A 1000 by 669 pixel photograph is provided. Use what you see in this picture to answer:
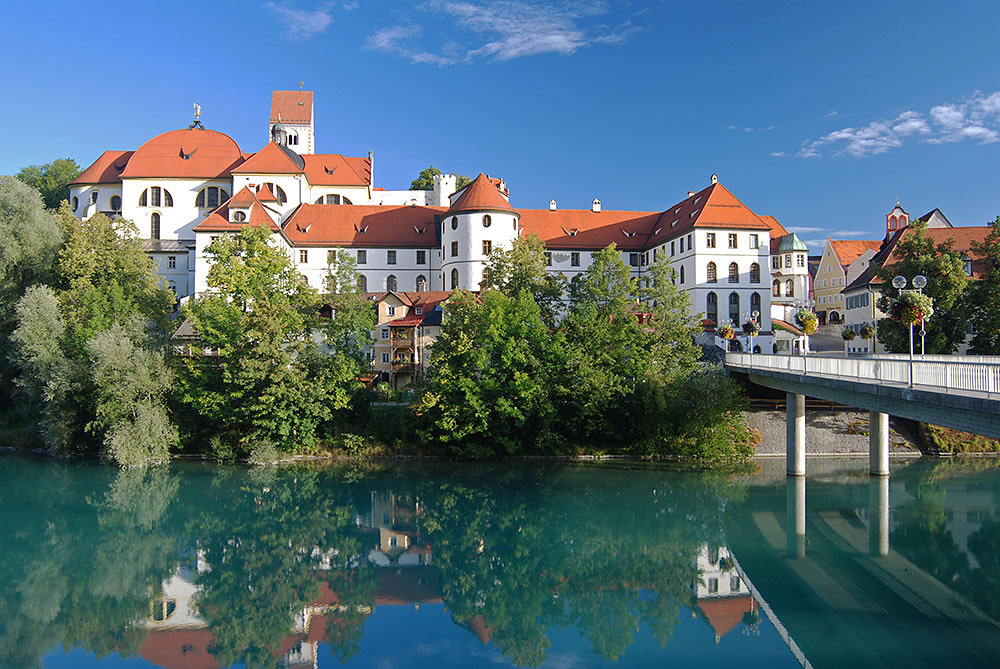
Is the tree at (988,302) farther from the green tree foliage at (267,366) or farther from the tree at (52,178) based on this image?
the tree at (52,178)

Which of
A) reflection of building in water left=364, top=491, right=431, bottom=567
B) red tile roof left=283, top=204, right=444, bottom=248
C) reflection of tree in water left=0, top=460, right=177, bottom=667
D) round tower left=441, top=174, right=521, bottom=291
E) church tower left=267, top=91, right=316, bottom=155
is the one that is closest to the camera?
reflection of tree in water left=0, top=460, right=177, bottom=667

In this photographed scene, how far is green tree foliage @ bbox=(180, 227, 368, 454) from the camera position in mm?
32938

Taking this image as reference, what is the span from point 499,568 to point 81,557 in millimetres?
11721

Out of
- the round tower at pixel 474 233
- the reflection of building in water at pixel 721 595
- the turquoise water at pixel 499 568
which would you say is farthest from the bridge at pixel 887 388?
the round tower at pixel 474 233

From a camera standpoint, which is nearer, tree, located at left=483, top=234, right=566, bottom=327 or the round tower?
tree, located at left=483, top=234, right=566, bottom=327

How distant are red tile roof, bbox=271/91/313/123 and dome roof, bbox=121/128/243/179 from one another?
12.8 meters

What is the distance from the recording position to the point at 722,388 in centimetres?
3391

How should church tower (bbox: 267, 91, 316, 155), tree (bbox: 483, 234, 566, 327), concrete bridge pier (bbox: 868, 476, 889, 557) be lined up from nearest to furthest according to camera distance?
concrete bridge pier (bbox: 868, 476, 889, 557), tree (bbox: 483, 234, 566, 327), church tower (bbox: 267, 91, 316, 155)

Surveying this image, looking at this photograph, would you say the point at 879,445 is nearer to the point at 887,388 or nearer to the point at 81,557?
the point at 887,388

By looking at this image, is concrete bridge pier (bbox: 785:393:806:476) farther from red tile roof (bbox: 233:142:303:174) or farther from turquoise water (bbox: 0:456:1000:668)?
red tile roof (bbox: 233:142:303:174)

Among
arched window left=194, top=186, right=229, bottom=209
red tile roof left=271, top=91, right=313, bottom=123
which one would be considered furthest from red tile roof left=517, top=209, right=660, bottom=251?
red tile roof left=271, top=91, right=313, bottom=123

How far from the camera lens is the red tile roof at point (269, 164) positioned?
188 feet

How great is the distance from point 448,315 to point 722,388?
13.2 metres

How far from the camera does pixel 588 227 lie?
2331 inches
